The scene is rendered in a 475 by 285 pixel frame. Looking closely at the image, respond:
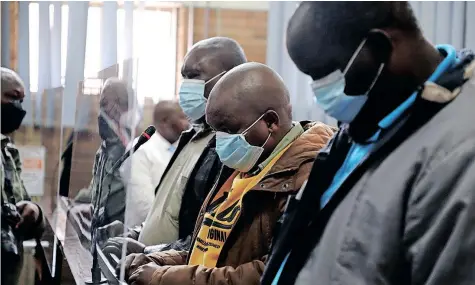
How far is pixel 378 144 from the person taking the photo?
0.89 meters

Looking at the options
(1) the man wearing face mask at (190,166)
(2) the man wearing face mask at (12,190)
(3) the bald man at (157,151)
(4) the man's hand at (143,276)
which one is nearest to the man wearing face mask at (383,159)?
(4) the man's hand at (143,276)

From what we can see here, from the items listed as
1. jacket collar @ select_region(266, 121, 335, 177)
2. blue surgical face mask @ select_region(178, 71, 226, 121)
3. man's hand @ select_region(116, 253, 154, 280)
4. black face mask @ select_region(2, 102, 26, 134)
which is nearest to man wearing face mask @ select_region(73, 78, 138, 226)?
man's hand @ select_region(116, 253, 154, 280)

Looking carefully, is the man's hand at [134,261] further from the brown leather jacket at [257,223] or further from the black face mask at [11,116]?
the black face mask at [11,116]

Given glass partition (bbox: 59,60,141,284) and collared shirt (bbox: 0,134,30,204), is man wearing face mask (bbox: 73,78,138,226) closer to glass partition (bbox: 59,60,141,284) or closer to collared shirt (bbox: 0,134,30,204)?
glass partition (bbox: 59,60,141,284)

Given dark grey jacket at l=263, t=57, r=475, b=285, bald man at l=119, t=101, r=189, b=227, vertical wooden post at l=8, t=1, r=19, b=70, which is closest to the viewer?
dark grey jacket at l=263, t=57, r=475, b=285

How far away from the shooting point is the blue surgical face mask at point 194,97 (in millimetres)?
1991

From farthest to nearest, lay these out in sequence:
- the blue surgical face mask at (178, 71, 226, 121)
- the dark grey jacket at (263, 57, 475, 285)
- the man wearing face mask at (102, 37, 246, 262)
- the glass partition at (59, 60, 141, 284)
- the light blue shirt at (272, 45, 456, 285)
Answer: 1. the blue surgical face mask at (178, 71, 226, 121)
2. the man wearing face mask at (102, 37, 246, 262)
3. the glass partition at (59, 60, 141, 284)
4. the light blue shirt at (272, 45, 456, 285)
5. the dark grey jacket at (263, 57, 475, 285)

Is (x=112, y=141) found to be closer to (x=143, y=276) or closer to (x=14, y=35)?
(x=143, y=276)

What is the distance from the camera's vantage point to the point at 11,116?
1.52m

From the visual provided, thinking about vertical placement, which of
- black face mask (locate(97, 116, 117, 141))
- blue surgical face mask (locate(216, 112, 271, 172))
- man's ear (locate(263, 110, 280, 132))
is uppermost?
man's ear (locate(263, 110, 280, 132))

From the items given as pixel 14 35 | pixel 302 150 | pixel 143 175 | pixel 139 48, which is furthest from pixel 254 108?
pixel 143 175

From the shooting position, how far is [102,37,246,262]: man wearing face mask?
6.02 ft

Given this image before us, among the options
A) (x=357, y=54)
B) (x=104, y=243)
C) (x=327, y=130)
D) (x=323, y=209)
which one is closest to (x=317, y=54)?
(x=357, y=54)

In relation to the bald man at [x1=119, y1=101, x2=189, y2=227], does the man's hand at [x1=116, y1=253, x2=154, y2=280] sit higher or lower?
higher
